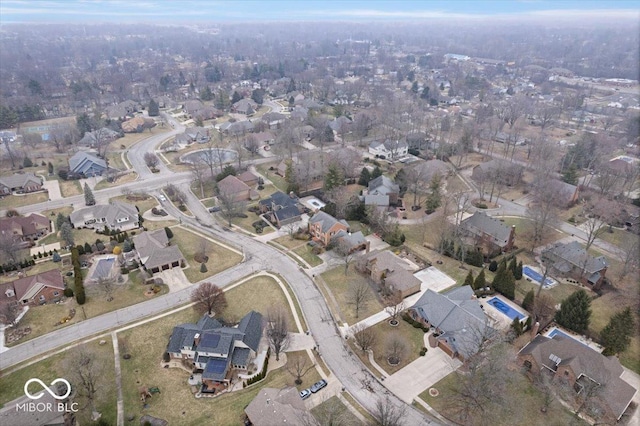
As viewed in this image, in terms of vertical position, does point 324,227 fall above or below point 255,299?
above

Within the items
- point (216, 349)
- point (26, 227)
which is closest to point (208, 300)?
point (216, 349)

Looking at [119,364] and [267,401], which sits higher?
[267,401]

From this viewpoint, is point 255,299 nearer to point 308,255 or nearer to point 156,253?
point 308,255

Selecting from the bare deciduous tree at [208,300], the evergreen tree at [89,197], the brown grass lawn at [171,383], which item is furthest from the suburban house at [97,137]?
the brown grass lawn at [171,383]

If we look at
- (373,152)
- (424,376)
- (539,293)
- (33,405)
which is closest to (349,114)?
(373,152)

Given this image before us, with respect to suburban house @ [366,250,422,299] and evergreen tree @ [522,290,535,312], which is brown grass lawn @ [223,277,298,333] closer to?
Answer: suburban house @ [366,250,422,299]

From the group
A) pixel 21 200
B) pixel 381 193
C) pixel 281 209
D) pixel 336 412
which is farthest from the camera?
pixel 21 200

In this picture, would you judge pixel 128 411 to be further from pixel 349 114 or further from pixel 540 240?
pixel 349 114
